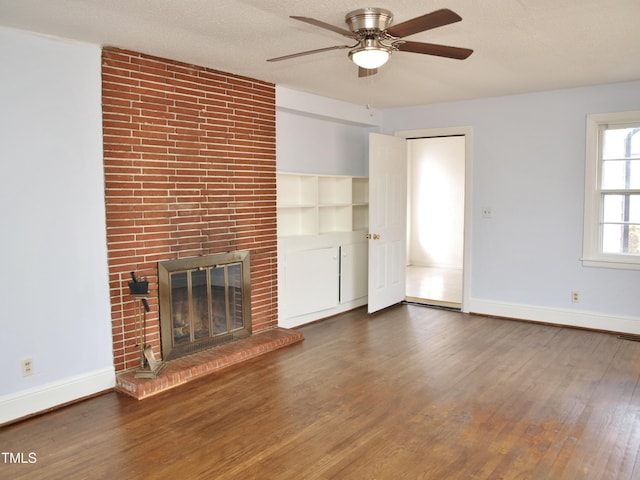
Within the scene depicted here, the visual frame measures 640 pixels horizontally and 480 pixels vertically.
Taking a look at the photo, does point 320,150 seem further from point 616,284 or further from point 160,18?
point 616,284

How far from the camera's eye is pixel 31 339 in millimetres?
3105

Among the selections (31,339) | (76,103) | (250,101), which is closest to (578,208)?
(250,101)

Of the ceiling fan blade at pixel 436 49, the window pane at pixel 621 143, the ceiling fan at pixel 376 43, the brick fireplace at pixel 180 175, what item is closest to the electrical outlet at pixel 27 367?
the brick fireplace at pixel 180 175

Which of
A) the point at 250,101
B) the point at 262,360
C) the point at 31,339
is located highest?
the point at 250,101

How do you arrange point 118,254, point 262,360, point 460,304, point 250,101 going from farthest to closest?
point 460,304 < point 250,101 < point 262,360 < point 118,254

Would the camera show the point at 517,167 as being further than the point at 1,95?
Yes

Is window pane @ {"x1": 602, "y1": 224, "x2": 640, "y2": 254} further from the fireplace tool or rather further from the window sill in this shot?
the fireplace tool

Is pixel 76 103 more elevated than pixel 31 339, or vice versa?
pixel 76 103

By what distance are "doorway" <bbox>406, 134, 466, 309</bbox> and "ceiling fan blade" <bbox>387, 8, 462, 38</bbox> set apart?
6.23m

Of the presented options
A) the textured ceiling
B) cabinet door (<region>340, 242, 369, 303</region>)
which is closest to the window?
the textured ceiling

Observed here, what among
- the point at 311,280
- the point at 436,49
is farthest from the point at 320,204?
the point at 436,49

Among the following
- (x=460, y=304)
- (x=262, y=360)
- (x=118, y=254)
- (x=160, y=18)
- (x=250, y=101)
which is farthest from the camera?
(x=460, y=304)

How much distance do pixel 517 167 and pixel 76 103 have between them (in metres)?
4.28

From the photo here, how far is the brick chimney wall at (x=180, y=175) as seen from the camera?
3.51m
